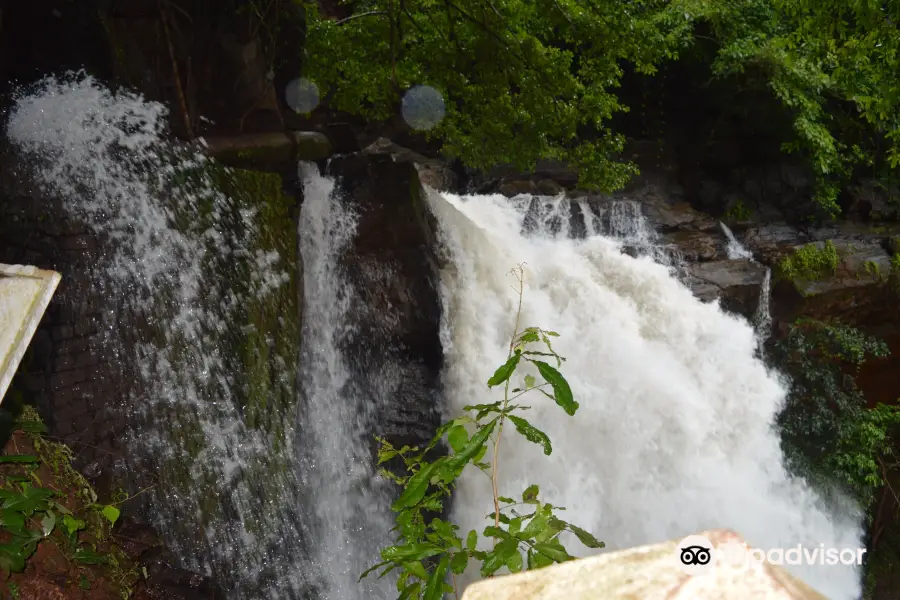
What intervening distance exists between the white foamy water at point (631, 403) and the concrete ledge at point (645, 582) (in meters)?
4.91

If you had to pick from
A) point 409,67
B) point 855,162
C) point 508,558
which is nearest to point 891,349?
point 855,162

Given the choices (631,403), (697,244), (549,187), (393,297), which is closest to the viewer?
(393,297)

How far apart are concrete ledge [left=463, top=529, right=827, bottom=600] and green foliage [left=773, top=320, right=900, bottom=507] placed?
809 centimetres

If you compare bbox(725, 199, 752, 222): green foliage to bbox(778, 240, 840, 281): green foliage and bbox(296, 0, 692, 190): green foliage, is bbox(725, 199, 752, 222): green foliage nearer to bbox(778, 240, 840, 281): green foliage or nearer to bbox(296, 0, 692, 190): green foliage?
bbox(778, 240, 840, 281): green foliage

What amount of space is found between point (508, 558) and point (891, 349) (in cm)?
966

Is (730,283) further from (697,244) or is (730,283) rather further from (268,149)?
(268,149)

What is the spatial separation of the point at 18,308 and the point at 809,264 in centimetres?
1018

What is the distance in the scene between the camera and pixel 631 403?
646 cm

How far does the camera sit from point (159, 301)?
407 centimetres

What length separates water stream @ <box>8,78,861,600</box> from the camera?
3.96 m

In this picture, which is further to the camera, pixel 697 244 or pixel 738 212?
pixel 738 212

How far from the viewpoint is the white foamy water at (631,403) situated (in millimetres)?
5910

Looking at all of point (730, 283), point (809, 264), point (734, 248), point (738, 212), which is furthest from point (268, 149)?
point (738, 212)

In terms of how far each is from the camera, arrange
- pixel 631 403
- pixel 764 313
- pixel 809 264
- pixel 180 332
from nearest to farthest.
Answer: pixel 180 332
pixel 631 403
pixel 764 313
pixel 809 264
